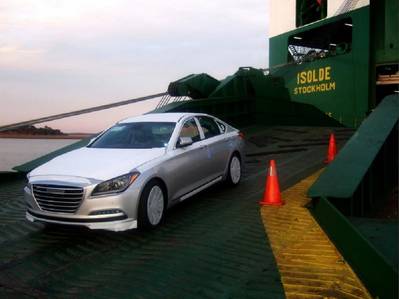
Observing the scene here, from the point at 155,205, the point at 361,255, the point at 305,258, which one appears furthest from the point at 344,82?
the point at 361,255

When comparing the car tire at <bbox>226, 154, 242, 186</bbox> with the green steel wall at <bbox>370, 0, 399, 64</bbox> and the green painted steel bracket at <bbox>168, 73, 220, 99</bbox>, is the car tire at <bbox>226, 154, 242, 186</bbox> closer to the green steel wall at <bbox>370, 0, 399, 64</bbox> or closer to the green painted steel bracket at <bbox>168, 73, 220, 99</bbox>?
the green painted steel bracket at <bbox>168, 73, 220, 99</bbox>

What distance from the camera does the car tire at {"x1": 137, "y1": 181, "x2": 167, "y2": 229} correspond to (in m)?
5.73

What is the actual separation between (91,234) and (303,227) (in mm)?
2776

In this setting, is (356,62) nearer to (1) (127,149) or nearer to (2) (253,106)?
(2) (253,106)

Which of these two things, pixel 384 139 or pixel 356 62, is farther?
pixel 356 62

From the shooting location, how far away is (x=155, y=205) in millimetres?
6027

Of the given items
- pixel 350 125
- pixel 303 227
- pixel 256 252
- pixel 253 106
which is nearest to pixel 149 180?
pixel 256 252

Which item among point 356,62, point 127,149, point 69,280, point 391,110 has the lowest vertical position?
point 69,280

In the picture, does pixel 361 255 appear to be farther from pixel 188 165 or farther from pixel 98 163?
pixel 98 163

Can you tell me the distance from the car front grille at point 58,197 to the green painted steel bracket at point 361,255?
2.98m

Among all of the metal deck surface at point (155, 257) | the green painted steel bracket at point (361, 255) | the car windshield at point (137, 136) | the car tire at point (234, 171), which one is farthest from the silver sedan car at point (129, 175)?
the green painted steel bracket at point (361, 255)

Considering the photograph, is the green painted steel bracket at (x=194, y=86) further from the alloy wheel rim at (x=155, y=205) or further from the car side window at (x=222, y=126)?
the alloy wheel rim at (x=155, y=205)

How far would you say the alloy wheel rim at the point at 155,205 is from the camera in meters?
5.89

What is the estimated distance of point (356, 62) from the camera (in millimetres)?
21422
